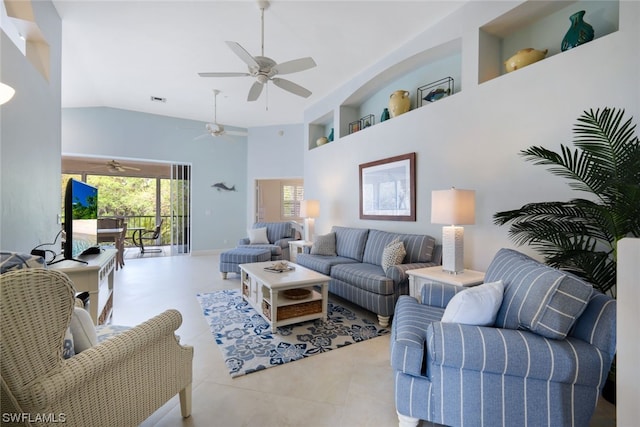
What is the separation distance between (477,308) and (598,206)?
1.04m

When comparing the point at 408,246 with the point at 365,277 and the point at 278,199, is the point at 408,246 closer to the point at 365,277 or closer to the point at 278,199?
the point at 365,277

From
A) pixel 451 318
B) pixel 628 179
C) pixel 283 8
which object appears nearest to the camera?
pixel 451 318

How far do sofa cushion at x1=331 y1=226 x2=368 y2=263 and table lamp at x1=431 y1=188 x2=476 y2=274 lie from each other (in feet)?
4.59

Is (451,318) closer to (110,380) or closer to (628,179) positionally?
(628,179)

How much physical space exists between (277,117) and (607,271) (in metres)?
6.11

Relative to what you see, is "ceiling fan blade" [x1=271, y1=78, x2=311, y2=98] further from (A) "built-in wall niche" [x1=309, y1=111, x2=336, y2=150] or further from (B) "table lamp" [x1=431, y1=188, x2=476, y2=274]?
(A) "built-in wall niche" [x1=309, y1=111, x2=336, y2=150]

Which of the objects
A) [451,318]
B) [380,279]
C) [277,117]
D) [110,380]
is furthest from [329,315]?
[277,117]

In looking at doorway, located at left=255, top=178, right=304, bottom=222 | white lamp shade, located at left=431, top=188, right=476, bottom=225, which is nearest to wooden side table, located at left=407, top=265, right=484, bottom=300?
white lamp shade, located at left=431, top=188, right=476, bottom=225

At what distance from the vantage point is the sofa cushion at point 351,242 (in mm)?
3945

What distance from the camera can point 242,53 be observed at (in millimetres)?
2463

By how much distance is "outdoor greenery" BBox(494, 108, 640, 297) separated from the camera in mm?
1604

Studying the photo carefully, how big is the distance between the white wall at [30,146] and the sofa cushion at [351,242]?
3.30m

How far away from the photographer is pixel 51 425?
93 centimetres

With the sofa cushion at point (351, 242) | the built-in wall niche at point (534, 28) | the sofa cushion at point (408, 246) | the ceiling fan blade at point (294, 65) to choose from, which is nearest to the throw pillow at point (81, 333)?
the ceiling fan blade at point (294, 65)
